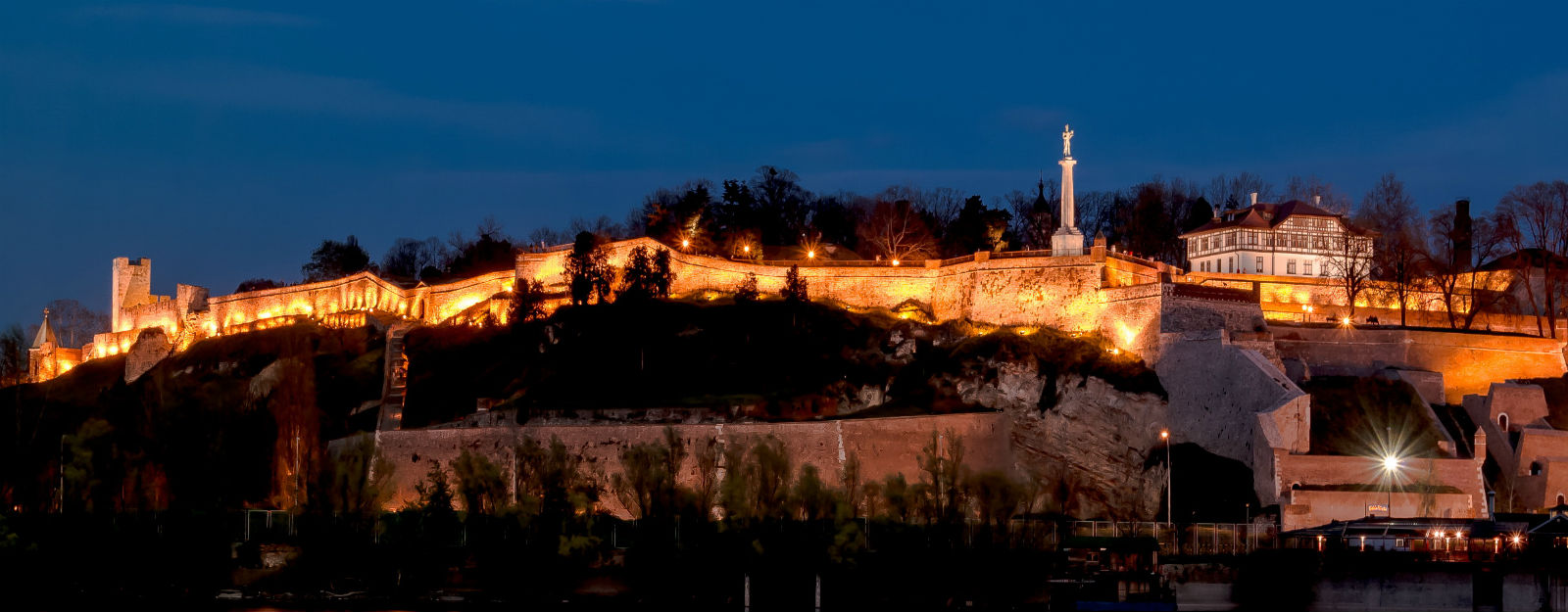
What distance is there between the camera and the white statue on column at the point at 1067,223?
249 ft

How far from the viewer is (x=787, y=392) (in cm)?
7019

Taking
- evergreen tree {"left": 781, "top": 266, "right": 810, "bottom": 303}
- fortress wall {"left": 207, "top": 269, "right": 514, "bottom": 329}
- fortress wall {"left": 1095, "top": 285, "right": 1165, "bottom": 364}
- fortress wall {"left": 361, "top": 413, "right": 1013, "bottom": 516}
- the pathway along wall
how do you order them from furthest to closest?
fortress wall {"left": 207, "top": 269, "right": 514, "bottom": 329}, evergreen tree {"left": 781, "top": 266, "right": 810, "bottom": 303}, the pathway along wall, fortress wall {"left": 1095, "top": 285, "right": 1165, "bottom": 364}, fortress wall {"left": 361, "top": 413, "right": 1013, "bottom": 516}

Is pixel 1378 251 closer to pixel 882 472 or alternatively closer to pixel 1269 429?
pixel 1269 429

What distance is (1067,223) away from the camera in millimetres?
76750

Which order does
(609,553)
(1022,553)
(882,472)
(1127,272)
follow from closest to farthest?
(1022,553), (609,553), (882,472), (1127,272)

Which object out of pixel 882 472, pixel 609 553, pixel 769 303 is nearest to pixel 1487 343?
pixel 882 472

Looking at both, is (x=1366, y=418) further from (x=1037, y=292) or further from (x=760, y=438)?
(x=760, y=438)

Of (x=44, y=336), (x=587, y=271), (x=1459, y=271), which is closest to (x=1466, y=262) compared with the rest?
(x=1459, y=271)

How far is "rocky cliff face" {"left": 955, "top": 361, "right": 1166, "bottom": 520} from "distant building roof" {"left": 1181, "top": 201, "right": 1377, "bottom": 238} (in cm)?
2106

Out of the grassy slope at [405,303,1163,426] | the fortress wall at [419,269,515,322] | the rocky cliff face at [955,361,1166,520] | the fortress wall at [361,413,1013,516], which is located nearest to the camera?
the rocky cliff face at [955,361,1166,520]

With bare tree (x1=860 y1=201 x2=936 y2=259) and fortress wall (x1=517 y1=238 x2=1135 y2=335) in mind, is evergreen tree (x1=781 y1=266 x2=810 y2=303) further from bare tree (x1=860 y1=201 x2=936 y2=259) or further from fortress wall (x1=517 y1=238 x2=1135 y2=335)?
bare tree (x1=860 y1=201 x2=936 y2=259)

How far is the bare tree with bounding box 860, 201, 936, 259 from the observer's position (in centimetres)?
9531

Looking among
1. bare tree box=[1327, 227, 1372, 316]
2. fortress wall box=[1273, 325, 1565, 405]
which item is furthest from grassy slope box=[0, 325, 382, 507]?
bare tree box=[1327, 227, 1372, 316]

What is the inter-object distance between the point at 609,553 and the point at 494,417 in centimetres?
1238
